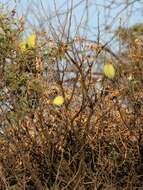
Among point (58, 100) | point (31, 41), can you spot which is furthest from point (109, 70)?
point (31, 41)

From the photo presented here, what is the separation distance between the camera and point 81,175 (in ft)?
18.0

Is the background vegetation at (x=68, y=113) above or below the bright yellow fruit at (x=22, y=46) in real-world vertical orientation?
below

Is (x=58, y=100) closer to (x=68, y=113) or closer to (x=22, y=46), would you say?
(x=68, y=113)

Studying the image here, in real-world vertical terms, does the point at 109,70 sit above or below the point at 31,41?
below

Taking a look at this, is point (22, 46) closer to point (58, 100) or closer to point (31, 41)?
point (31, 41)

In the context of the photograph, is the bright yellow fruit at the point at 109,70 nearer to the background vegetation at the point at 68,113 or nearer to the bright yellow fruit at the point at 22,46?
the background vegetation at the point at 68,113

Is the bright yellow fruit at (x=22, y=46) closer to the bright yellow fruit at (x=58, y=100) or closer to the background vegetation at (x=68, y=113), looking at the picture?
the background vegetation at (x=68, y=113)

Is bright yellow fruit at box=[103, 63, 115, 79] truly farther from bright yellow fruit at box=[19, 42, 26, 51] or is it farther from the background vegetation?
bright yellow fruit at box=[19, 42, 26, 51]

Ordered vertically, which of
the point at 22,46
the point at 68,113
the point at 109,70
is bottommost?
the point at 68,113

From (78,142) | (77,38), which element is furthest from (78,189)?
(77,38)

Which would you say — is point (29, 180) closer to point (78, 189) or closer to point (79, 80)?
point (78, 189)

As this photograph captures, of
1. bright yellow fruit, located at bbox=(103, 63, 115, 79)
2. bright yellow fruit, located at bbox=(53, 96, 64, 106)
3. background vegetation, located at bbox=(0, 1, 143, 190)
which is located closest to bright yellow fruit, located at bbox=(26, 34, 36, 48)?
background vegetation, located at bbox=(0, 1, 143, 190)

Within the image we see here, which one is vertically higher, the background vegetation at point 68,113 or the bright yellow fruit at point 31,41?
the bright yellow fruit at point 31,41

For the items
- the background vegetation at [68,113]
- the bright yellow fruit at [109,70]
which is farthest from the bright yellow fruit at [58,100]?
the bright yellow fruit at [109,70]
